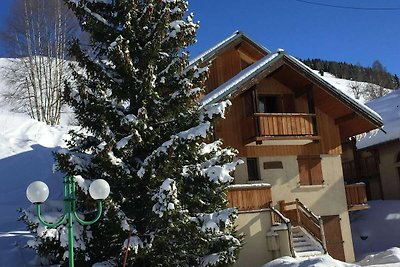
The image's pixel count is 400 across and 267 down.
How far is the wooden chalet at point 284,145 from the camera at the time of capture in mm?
18578

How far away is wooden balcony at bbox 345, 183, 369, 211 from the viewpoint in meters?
22.1

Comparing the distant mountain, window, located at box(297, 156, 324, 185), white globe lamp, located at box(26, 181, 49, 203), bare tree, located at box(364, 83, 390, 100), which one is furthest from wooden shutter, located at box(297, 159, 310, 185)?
the distant mountain

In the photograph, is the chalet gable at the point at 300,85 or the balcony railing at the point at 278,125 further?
the balcony railing at the point at 278,125

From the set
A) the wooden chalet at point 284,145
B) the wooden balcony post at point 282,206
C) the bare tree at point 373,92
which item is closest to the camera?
the wooden chalet at point 284,145

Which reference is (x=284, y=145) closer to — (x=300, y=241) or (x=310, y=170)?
(x=310, y=170)

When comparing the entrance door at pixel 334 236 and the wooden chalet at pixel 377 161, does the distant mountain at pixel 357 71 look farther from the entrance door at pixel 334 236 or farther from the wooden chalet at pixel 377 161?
the entrance door at pixel 334 236

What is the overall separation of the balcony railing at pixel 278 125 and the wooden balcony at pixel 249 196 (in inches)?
81.2

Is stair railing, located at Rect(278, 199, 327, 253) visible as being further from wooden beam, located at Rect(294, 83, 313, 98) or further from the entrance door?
wooden beam, located at Rect(294, 83, 313, 98)

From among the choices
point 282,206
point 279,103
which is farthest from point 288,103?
point 282,206

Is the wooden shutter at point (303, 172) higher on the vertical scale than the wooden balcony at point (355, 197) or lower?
higher

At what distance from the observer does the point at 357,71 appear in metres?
118

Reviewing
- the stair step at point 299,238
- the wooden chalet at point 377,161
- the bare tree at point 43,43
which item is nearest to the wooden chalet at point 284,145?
the stair step at point 299,238

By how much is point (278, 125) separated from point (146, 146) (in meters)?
8.10

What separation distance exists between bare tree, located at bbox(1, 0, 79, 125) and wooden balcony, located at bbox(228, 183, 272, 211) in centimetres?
2123
